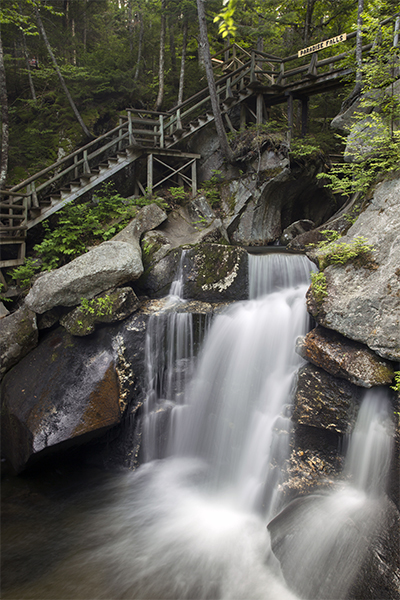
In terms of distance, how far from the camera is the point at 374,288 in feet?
16.2

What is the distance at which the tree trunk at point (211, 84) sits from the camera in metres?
10.5

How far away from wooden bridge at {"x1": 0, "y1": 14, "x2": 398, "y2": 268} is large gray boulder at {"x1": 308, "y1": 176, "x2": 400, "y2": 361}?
761 centimetres

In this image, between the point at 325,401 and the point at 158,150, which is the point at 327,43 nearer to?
the point at 158,150

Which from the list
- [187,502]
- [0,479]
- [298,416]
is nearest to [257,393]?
[298,416]

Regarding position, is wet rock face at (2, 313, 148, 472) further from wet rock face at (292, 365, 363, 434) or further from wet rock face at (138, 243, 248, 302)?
wet rock face at (292, 365, 363, 434)

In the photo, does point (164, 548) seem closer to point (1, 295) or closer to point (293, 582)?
point (293, 582)

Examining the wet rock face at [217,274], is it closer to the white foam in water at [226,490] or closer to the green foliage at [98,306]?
the white foam in water at [226,490]

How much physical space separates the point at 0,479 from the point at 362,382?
6.36 meters

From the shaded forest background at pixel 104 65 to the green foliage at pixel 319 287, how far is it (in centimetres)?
971

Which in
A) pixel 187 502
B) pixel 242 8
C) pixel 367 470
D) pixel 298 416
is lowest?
pixel 187 502

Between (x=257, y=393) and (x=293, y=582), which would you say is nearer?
(x=293, y=582)

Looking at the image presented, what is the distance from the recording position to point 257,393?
5961mm

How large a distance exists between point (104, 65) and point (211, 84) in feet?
20.4

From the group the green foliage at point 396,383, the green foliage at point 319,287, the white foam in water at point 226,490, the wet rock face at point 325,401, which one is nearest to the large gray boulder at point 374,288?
the green foliage at point 319,287
